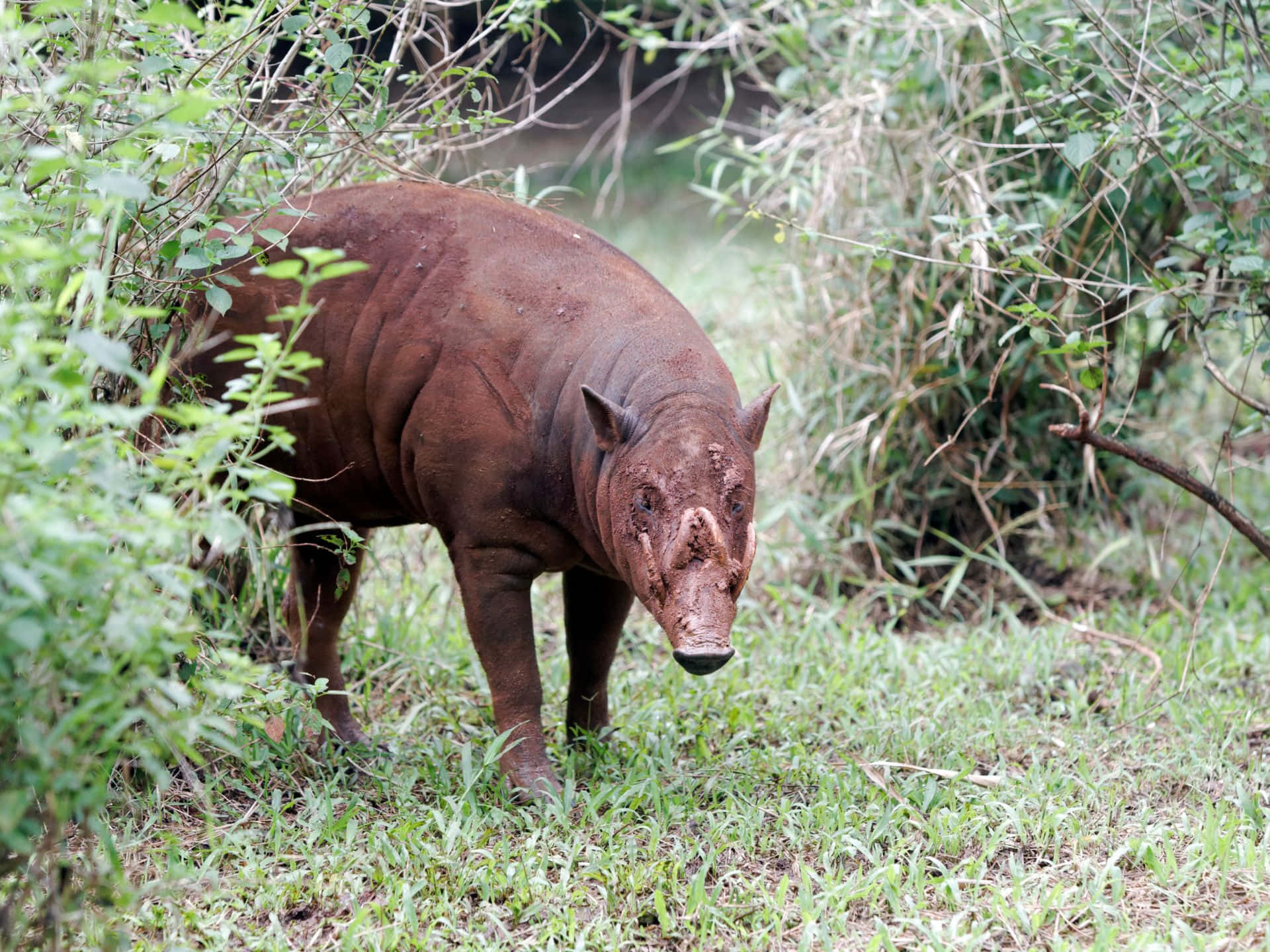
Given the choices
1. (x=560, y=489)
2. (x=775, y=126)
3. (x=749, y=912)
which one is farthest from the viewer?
(x=775, y=126)

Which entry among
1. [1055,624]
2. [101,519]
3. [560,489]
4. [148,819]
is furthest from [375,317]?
[1055,624]

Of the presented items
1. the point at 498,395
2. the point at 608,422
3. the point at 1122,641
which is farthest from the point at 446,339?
the point at 1122,641

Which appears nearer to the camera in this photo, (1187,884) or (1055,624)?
(1187,884)

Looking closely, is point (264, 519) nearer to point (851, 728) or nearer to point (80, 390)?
point (851, 728)

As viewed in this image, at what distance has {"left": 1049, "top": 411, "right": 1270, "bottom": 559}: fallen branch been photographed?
13.6 ft

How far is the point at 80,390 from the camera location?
225 centimetres

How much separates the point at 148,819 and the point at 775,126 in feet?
14.9

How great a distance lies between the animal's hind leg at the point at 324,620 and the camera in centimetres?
433

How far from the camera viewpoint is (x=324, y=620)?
4363mm

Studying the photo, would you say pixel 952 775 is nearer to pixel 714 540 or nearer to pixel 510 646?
pixel 714 540

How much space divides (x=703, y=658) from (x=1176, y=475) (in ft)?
6.34

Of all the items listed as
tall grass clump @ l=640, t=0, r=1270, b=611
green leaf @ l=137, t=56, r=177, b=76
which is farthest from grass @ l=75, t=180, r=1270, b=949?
green leaf @ l=137, t=56, r=177, b=76

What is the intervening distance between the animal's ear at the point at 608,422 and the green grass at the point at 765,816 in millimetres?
1007

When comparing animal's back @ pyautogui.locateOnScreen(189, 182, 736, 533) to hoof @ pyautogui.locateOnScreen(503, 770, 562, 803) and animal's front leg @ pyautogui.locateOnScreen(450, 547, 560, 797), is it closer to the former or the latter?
animal's front leg @ pyautogui.locateOnScreen(450, 547, 560, 797)
